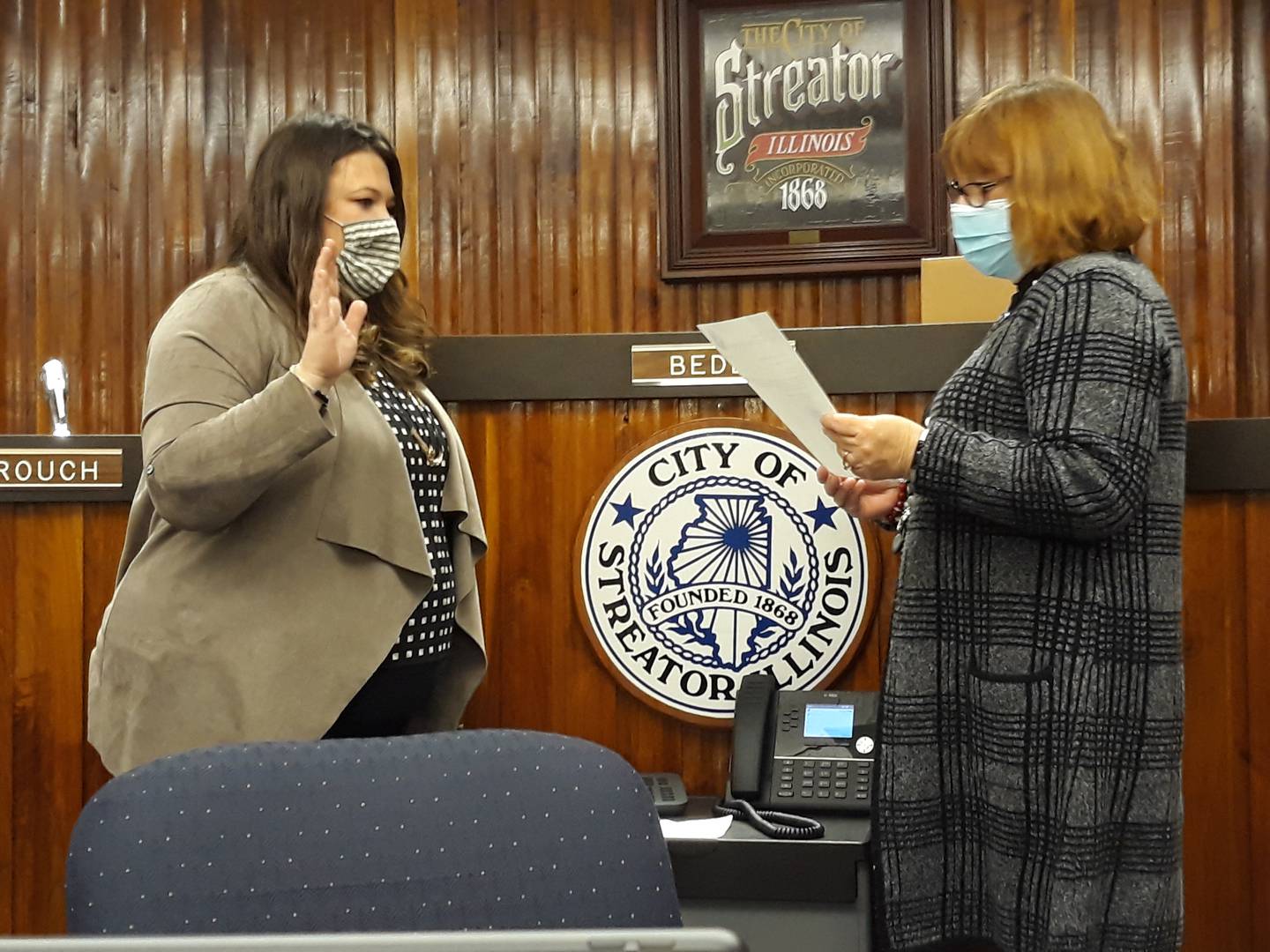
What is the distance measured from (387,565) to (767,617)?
781mm

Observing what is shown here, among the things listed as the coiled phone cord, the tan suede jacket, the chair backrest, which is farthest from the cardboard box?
the chair backrest

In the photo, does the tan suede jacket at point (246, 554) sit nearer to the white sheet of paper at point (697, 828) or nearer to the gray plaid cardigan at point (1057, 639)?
the white sheet of paper at point (697, 828)

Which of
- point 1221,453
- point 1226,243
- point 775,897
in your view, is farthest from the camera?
point 1226,243

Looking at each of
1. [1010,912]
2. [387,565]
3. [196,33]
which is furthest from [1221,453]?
[196,33]

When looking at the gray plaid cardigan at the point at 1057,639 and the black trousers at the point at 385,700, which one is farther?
the black trousers at the point at 385,700

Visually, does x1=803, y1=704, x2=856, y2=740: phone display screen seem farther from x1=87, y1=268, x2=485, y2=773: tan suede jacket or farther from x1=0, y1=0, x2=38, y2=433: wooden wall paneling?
x1=0, y1=0, x2=38, y2=433: wooden wall paneling

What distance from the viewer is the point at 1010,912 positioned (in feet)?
5.31

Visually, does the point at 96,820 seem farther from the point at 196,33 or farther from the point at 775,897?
the point at 196,33

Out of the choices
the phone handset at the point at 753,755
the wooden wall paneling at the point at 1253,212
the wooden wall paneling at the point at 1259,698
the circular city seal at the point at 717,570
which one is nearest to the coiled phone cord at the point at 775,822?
the phone handset at the point at 753,755

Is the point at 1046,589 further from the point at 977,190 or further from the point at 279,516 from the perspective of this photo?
the point at 279,516

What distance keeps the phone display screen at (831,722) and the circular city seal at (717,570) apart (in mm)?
181

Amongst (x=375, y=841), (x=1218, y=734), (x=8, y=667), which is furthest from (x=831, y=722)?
(x=8, y=667)

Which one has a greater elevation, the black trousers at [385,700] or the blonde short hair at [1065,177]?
the blonde short hair at [1065,177]

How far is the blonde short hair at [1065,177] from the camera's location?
5.49 ft
